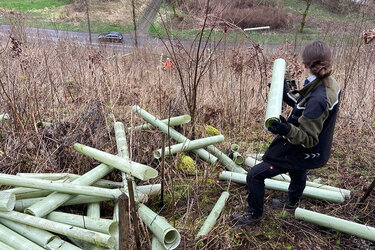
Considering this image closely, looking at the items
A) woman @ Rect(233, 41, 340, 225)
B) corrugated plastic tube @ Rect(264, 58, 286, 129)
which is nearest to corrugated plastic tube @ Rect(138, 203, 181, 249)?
woman @ Rect(233, 41, 340, 225)

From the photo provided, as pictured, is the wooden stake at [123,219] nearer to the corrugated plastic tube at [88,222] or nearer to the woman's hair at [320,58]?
the corrugated plastic tube at [88,222]

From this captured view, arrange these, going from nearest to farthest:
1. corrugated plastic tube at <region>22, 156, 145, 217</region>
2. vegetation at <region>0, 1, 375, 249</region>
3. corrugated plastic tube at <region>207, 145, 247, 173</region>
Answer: corrugated plastic tube at <region>22, 156, 145, 217</region> → vegetation at <region>0, 1, 375, 249</region> → corrugated plastic tube at <region>207, 145, 247, 173</region>

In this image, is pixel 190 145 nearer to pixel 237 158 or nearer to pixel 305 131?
pixel 237 158

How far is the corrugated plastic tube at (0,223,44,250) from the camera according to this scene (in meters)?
1.97

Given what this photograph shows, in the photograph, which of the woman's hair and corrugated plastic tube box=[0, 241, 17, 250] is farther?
the woman's hair

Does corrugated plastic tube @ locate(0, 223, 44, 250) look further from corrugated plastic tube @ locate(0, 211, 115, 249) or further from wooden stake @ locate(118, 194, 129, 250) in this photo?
wooden stake @ locate(118, 194, 129, 250)

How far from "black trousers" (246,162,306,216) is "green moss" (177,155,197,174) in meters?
0.92

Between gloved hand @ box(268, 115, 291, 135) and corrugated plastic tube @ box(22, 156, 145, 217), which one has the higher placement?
gloved hand @ box(268, 115, 291, 135)

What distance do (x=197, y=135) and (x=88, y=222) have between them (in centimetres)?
214

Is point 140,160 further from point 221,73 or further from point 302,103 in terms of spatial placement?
point 221,73

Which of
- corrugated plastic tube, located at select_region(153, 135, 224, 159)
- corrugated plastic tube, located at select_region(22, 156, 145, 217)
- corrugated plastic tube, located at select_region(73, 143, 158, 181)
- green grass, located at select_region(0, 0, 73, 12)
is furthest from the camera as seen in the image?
green grass, located at select_region(0, 0, 73, 12)

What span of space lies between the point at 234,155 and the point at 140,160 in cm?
115

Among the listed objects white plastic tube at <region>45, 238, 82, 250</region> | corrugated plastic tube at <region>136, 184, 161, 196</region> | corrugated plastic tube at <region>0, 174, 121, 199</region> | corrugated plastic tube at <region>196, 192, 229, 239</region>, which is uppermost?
corrugated plastic tube at <region>0, 174, 121, 199</region>

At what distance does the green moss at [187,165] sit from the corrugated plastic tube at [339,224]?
1.26 metres
